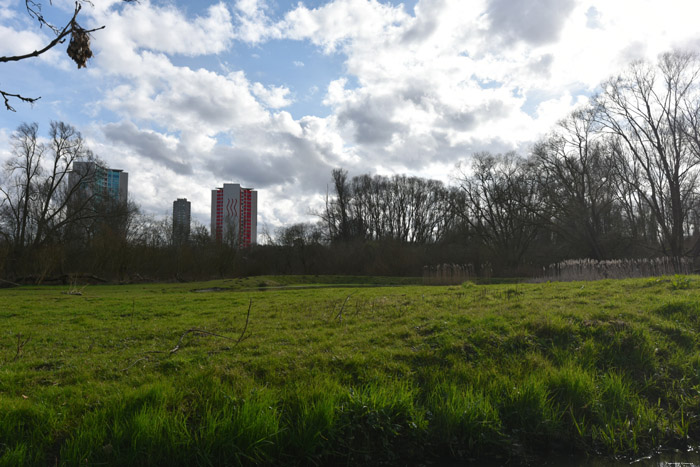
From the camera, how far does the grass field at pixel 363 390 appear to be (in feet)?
11.4

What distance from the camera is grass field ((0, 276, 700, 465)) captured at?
11.4ft

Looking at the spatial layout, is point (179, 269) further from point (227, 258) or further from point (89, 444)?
point (89, 444)

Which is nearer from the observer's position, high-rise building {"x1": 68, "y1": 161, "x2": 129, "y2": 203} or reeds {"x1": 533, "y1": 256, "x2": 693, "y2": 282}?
reeds {"x1": 533, "y1": 256, "x2": 693, "y2": 282}

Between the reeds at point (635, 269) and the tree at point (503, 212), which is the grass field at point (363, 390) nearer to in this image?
the reeds at point (635, 269)

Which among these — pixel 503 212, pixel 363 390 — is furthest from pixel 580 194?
pixel 363 390

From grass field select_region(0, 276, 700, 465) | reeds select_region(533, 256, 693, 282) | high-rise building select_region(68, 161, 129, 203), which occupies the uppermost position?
high-rise building select_region(68, 161, 129, 203)

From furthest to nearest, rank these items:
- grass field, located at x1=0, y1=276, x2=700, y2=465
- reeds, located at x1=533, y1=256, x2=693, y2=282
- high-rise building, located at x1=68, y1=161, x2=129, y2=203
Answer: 1. high-rise building, located at x1=68, y1=161, x2=129, y2=203
2. reeds, located at x1=533, y1=256, x2=693, y2=282
3. grass field, located at x1=0, y1=276, x2=700, y2=465

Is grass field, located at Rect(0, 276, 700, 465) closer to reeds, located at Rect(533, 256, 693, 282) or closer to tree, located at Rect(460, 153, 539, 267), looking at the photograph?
reeds, located at Rect(533, 256, 693, 282)

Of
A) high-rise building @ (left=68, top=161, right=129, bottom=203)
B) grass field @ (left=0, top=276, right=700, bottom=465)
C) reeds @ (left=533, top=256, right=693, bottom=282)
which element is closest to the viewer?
grass field @ (left=0, top=276, right=700, bottom=465)

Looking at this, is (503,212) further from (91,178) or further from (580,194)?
(91,178)

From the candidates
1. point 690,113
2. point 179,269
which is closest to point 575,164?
point 690,113

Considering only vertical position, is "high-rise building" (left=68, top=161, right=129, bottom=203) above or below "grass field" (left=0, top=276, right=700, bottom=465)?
above

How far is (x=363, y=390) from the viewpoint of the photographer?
4289 millimetres

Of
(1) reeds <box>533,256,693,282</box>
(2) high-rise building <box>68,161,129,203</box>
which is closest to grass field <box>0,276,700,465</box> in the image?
(1) reeds <box>533,256,693,282</box>
